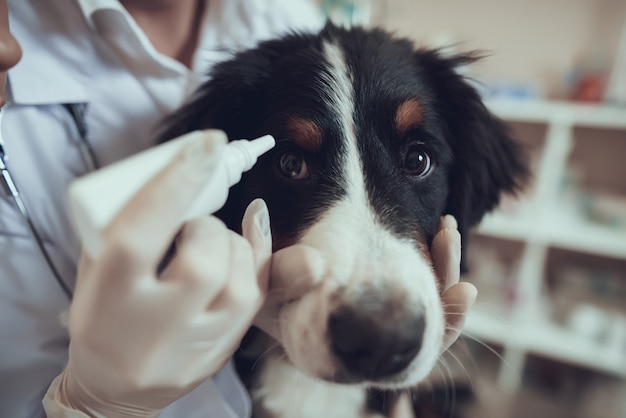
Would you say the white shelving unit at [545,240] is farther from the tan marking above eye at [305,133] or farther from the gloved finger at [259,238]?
the gloved finger at [259,238]

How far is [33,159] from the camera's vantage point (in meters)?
0.86

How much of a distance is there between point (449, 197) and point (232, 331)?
0.62 metres

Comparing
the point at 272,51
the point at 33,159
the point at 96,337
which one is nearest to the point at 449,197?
the point at 272,51

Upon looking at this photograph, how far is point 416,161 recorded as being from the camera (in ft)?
2.72

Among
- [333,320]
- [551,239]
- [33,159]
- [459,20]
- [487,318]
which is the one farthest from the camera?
[459,20]

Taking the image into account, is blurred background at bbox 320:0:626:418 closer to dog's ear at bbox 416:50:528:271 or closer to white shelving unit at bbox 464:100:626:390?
white shelving unit at bbox 464:100:626:390

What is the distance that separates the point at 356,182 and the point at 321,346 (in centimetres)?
29

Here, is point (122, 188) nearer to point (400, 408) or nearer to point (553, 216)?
point (400, 408)

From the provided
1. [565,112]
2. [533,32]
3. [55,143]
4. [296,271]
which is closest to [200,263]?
[296,271]

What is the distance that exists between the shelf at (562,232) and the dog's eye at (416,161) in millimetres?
1140

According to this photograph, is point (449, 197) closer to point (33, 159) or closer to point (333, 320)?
point (333, 320)

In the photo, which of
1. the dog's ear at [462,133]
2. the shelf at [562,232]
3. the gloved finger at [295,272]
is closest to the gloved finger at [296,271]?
the gloved finger at [295,272]

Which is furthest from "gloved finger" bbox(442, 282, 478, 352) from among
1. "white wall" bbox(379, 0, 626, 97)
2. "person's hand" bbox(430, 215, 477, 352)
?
"white wall" bbox(379, 0, 626, 97)

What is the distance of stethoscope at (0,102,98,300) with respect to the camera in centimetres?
72
